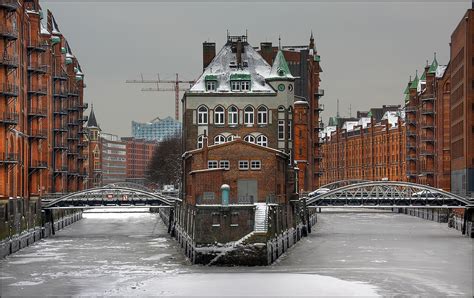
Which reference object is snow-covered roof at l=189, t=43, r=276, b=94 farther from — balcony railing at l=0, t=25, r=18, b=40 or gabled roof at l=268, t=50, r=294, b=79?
balcony railing at l=0, t=25, r=18, b=40

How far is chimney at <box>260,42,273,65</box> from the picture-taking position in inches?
4247

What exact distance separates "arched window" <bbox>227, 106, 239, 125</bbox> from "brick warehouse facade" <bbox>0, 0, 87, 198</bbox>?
17.0 meters

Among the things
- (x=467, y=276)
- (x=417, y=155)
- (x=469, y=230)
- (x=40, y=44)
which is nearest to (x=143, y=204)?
(x=40, y=44)

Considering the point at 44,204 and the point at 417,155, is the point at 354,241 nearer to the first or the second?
the point at 44,204

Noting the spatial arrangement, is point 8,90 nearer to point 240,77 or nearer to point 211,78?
point 211,78

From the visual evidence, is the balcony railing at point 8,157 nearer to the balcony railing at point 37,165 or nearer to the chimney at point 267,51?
the balcony railing at point 37,165

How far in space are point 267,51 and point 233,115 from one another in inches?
504

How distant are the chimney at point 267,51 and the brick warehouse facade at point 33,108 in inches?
839

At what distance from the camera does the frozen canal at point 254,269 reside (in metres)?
52.9

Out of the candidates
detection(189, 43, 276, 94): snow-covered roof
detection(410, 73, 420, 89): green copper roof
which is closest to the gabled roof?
detection(189, 43, 276, 94): snow-covered roof

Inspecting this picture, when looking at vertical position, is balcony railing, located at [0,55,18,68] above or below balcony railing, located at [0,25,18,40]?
below

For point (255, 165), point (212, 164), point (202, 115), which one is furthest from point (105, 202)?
point (255, 165)

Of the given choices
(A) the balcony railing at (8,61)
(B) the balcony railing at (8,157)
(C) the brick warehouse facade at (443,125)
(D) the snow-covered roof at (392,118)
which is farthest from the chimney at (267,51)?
(D) the snow-covered roof at (392,118)

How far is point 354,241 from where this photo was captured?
3386 inches
